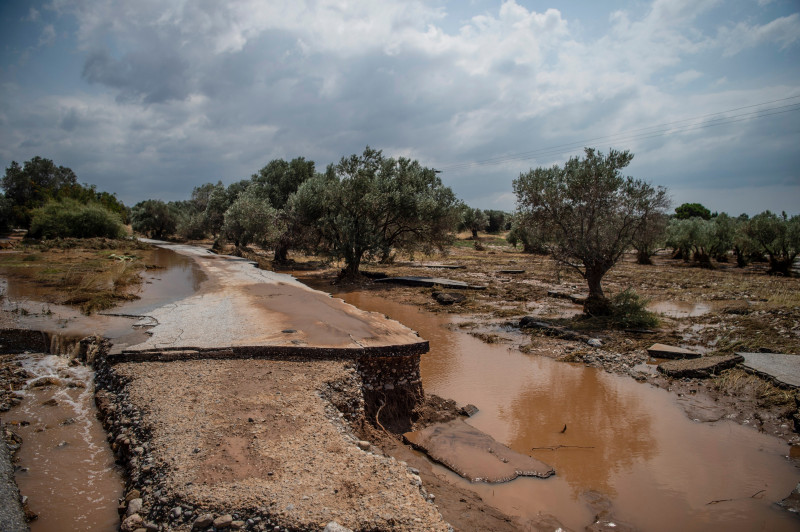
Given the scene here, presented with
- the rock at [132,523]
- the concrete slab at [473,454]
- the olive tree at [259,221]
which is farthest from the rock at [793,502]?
the olive tree at [259,221]

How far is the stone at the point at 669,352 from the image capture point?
9859 millimetres

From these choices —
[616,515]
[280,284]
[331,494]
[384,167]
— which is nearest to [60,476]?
[331,494]

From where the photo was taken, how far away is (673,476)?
221 inches

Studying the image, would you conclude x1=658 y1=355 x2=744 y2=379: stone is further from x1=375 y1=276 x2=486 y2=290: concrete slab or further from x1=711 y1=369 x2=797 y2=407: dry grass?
x1=375 y1=276 x2=486 y2=290: concrete slab

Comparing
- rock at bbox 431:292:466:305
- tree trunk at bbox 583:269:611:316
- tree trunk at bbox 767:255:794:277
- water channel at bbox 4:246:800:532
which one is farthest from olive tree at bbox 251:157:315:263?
tree trunk at bbox 767:255:794:277

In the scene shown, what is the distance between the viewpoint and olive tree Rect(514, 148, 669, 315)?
519 inches

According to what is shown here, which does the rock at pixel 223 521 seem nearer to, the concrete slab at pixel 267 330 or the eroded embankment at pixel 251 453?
the eroded embankment at pixel 251 453

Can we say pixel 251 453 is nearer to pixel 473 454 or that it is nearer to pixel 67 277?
pixel 473 454

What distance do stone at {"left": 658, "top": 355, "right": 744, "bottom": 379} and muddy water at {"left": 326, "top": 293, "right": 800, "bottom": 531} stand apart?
88 centimetres

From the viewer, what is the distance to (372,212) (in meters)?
22.3

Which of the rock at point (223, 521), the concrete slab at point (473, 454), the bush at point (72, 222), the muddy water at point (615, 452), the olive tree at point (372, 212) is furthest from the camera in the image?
the bush at point (72, 222)

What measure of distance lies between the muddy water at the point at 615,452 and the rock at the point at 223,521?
2.82m

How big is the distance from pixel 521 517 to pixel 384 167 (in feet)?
74.5

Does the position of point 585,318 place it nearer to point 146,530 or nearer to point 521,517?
point 521,517
